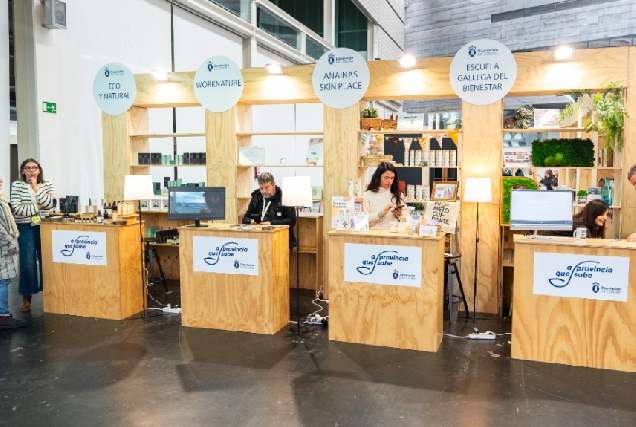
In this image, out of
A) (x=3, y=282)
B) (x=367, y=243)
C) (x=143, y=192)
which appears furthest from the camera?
(x=143, y=192)

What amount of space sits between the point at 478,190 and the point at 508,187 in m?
0.40

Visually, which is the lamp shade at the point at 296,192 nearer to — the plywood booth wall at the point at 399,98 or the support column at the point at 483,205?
the plywood booth wall at the point at 399,98

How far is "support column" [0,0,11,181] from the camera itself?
21.2 feet

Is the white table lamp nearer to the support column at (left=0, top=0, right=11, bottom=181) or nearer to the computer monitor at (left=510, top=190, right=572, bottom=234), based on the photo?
the computer monitor at (left=510, top=190, right=572, bottom=234)

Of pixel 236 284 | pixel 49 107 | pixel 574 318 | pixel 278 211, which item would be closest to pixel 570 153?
pixel 574 318

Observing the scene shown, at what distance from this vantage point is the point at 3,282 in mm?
5176

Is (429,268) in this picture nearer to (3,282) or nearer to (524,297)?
(524,297)

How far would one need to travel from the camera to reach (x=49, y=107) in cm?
Answer: 688

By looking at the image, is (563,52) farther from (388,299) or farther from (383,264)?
(388,299)

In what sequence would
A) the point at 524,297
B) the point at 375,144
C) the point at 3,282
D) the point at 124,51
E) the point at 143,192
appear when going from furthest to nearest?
the point at 124,51 < the point at 375,144 < the point at 143,192 < the point at 3,282 < the point at 524,297

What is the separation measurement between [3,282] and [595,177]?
680cm

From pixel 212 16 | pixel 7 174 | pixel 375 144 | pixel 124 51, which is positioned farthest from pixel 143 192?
pixel 212 16

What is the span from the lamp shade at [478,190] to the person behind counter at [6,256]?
14.8 ft

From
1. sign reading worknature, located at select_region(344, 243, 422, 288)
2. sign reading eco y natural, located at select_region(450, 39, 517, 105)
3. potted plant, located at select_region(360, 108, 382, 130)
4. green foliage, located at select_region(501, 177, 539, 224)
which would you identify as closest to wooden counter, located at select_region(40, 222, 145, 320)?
sign reading worknature, located at select_region(344, 243, 422, 288)
